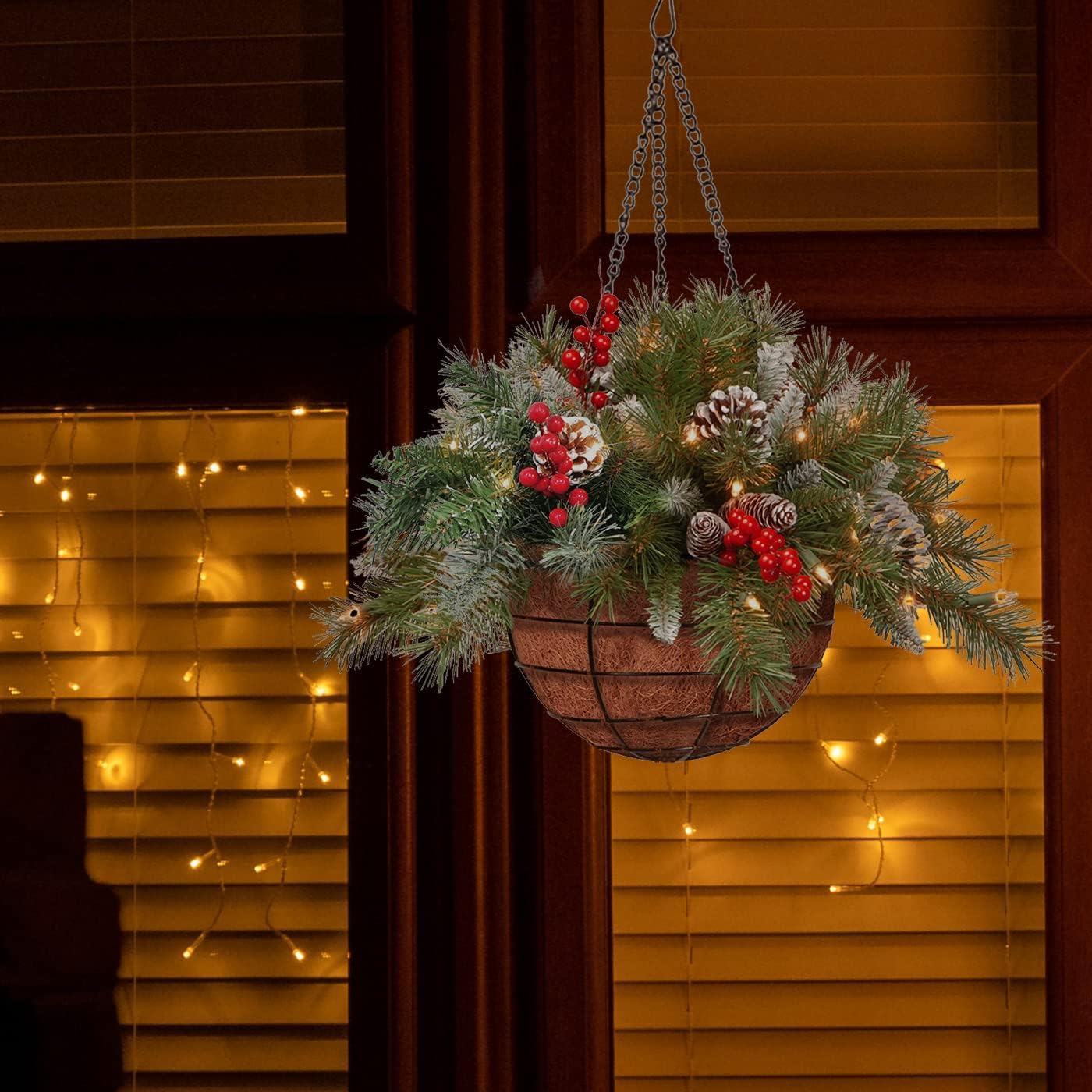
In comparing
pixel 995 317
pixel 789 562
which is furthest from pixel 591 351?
pixel 995 317

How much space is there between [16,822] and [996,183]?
156cm

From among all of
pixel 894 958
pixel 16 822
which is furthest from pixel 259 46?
pixel 894 958

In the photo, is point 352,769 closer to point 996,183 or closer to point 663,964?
point 663,964

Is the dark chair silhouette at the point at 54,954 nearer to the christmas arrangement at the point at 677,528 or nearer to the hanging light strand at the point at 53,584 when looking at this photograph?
the hanging light strand at the point at 53,584

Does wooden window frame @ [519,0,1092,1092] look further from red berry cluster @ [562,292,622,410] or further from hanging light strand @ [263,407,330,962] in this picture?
red berry cluster @ [562,292,622,410]

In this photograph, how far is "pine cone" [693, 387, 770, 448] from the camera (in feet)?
2.26

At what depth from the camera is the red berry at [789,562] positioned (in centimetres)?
64

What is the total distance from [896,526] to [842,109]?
887 millimetres

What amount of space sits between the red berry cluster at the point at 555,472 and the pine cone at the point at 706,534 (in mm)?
74

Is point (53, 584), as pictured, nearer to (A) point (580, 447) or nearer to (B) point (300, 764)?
(B) point (300, 764)

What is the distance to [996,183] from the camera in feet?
4.44

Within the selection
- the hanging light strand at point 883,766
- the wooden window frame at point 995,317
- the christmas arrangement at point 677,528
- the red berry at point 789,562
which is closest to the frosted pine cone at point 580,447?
the christmas arrangement at point 677,528

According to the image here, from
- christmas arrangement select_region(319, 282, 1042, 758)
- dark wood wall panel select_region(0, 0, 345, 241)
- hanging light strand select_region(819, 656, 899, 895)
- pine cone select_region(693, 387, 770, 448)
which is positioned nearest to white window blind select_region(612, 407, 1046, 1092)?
hanging light strand select_region(819, 656, 899, 895)

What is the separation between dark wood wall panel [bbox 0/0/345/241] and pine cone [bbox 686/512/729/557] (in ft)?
2.95
